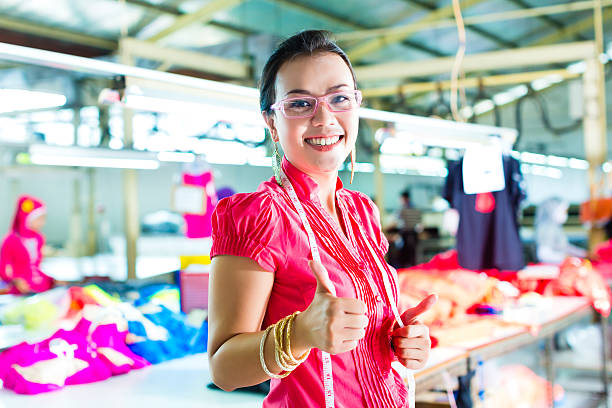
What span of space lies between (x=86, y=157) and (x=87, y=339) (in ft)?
7.24

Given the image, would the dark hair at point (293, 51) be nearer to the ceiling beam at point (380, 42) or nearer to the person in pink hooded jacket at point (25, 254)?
the person in pink hooded jacket at point (25, 254)

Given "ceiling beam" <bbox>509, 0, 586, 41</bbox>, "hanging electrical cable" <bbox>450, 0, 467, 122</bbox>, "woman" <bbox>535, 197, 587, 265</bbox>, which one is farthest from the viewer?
"ceiling beam" <bbox>509, 0, 586, 41</bbox>

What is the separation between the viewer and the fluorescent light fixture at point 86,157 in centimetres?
425

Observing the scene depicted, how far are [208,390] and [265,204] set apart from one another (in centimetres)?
160

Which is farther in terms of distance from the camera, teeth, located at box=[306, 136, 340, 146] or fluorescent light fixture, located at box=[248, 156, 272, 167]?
fluorescent light fixture, located at box=[248, 156, 272, 167]

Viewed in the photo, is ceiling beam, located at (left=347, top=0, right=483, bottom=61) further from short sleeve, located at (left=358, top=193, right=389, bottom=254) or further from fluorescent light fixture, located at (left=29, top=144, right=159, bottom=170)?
short sleeve, located at (left=358, top=193, right=389, bottom=254)

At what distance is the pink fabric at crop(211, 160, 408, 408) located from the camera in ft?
3.55

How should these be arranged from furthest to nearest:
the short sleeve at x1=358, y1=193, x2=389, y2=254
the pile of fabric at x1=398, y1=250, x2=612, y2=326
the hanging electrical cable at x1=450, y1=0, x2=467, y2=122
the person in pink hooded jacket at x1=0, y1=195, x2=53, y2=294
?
the person in pink hooded jacket at x1=0, y1=195, x2=53, y2=294 → the pile of fabric at x1=398, y1=250, x2=612, y2=326 → the hanging electrical cable at x1=450, y1=0, x2=467, y2=122 → the short sleeve at x1=358, y1=193, x2=389, y2=254

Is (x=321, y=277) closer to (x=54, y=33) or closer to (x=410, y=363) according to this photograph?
(x=410, y=363)

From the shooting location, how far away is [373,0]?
30.2 feet

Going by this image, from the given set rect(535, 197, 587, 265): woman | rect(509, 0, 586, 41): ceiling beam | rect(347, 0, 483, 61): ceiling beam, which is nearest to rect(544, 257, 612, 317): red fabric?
rect(535, 197, 587, 265): woman

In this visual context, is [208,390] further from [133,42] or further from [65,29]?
[65,29]

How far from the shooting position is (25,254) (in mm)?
5734

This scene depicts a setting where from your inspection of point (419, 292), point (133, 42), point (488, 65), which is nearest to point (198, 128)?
point (133, 42)
